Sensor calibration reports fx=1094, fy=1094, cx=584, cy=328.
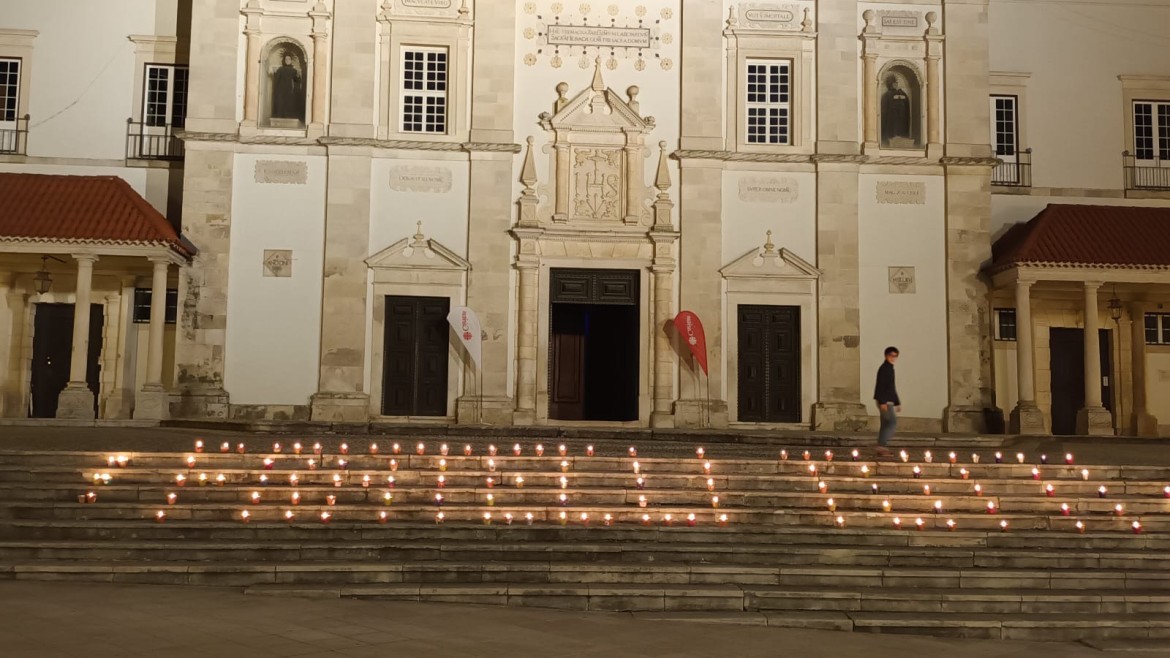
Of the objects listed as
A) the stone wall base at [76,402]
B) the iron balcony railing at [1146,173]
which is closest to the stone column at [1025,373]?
the iron balcony railing at [1146,173]

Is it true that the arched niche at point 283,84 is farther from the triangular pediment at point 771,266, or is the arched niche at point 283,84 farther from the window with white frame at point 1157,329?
the window with white frame at point 1157,329

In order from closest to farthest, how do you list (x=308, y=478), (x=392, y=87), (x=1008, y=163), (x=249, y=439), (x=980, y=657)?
(x=980, y=657) < (x=308, y=478) < (x=249, y=439) < (x=392, y=87) < (x=1008, y=163)

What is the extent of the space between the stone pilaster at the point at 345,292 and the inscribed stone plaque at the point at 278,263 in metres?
0.76

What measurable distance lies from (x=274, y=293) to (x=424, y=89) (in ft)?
16.9

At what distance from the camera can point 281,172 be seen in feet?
71.7

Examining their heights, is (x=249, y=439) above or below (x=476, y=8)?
below

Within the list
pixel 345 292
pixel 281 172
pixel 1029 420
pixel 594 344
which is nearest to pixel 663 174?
pixel 594 344

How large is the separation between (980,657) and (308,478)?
7550 mm

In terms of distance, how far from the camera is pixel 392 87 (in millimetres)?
22250

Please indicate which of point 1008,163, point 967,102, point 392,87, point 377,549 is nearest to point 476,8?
point 392,87

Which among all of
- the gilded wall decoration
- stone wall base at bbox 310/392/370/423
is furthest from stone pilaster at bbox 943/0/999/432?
stone wall base at bbox 310/392/370/423

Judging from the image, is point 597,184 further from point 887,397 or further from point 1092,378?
point 1092,378

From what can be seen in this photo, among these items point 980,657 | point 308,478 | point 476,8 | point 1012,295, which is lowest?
point 980,657

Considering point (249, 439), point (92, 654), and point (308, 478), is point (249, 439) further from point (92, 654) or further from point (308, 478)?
point (92, 654)
